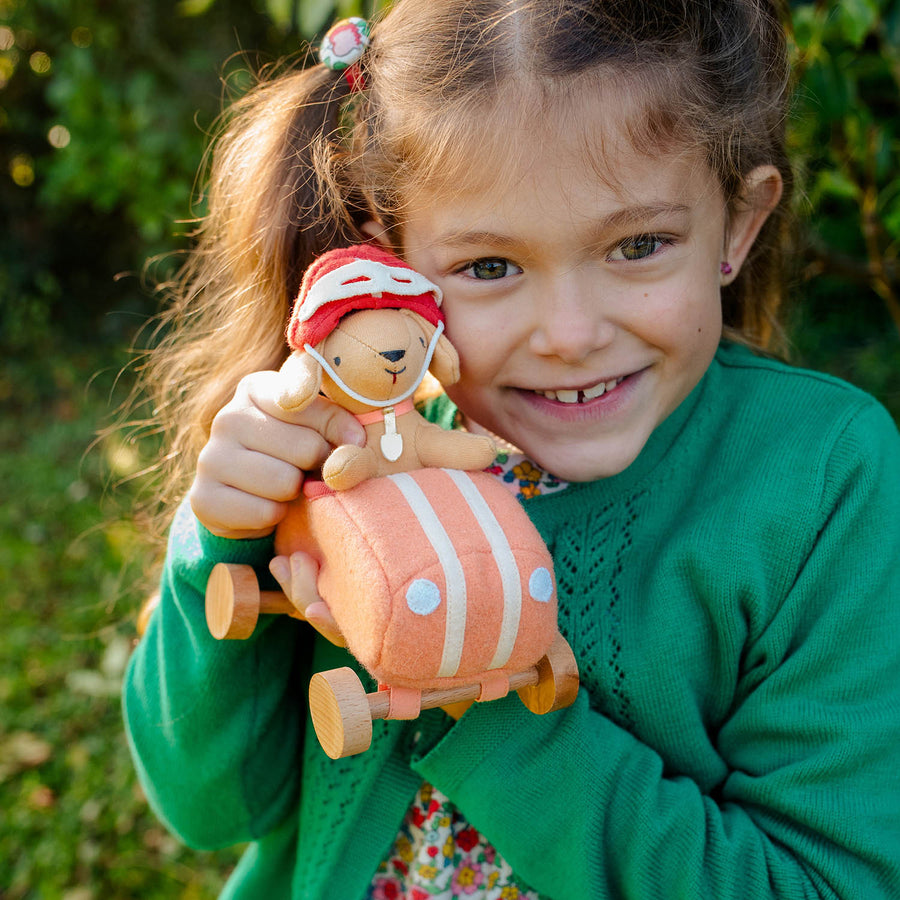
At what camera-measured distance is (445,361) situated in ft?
3.56

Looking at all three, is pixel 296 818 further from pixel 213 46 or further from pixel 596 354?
pixel 213 46

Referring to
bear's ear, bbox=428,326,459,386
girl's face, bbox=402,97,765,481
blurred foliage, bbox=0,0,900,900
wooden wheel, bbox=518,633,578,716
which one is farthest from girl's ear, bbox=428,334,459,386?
blurred foliage, bbox=0,0,900,900

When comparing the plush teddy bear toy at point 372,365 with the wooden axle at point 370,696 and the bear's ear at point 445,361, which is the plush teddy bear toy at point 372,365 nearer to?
the bear's ear at point 445,361

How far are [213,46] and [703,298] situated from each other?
3598 millimetres

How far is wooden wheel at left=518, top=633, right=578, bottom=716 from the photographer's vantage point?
1024 mm

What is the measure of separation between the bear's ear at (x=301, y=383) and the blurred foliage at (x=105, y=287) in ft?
1.97

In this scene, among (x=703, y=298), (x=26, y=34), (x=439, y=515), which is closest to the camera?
(x=439, y=515)

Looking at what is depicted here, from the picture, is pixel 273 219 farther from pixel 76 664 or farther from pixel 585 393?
pixel 76 664

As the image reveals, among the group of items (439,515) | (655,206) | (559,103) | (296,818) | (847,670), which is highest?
(559,103)

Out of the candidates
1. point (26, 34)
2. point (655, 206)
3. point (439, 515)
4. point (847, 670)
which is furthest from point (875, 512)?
point (26, 34)

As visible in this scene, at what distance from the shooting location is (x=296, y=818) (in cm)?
161

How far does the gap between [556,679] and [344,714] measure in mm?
255

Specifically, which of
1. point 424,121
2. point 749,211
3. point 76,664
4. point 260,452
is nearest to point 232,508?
point 260,452

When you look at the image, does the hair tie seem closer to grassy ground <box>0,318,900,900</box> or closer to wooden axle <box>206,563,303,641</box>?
wooden axle <box>206,563,303,641</box>
